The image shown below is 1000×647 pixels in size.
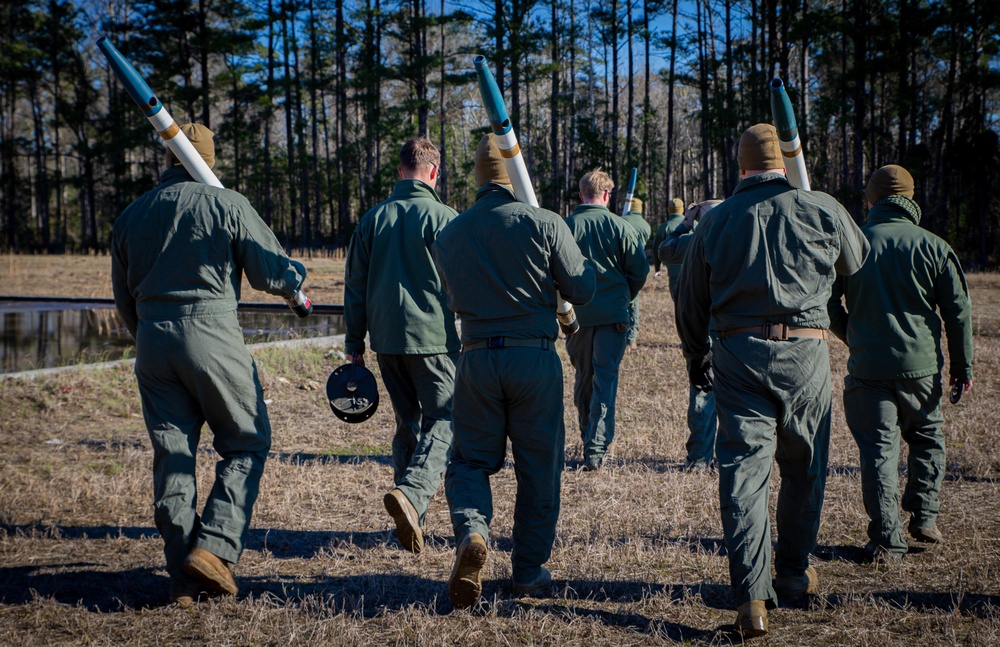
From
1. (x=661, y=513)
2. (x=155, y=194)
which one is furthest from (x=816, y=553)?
(x=155, y=194)

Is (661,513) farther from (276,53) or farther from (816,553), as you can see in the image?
(276,53)

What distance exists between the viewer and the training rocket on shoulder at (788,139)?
3.79 m

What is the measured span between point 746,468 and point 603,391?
2.87 metres

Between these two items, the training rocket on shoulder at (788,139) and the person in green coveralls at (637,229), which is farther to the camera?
the person in green coveralls at (637,229)

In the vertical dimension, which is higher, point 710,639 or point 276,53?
Answer: point 276,53

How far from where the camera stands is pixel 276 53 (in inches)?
1793

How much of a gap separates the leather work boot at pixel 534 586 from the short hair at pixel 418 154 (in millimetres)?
2421

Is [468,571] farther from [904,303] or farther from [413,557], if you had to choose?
[904,303]

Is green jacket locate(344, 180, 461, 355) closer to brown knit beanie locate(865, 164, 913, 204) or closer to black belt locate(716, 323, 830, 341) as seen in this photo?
black belt locate(716, 323, 830, 341)

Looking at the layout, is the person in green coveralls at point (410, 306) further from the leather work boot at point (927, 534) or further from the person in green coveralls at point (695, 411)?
the leather work boot at point (927, 534)

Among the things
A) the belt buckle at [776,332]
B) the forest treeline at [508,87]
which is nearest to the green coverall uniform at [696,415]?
the belt buckle at [776,332]

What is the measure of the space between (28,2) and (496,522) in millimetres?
Answer: 47525

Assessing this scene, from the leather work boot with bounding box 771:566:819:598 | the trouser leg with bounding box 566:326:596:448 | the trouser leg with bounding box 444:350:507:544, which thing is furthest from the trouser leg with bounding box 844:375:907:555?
the trouser leg with bounding box 566:326:596:448

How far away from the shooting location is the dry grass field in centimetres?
352
